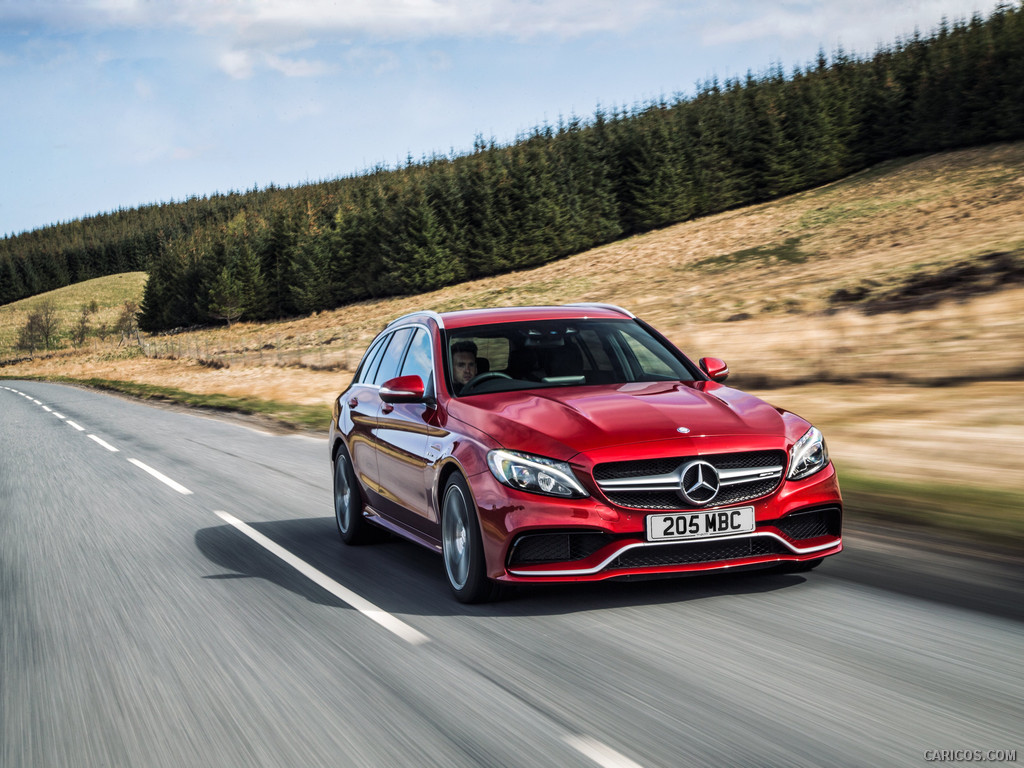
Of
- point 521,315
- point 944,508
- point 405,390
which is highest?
point 521,315

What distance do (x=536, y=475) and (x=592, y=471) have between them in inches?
11.2

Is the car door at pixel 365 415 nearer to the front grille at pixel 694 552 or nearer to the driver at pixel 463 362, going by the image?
the driver at pixel 463 362

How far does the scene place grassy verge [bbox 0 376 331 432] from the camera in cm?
2070

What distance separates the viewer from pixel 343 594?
Answer: 6258 mm

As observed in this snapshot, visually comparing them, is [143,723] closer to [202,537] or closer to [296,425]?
[202,537]

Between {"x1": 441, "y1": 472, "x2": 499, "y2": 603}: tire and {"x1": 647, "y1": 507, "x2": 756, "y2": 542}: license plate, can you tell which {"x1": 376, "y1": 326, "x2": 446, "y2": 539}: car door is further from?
{"x1": 647, "y1": 507, "x2": 756, "y2": 542}: license plate

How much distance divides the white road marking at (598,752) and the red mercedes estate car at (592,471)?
1.54 m

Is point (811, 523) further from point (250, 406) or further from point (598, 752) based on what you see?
point (250, 406)

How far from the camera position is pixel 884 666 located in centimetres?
437

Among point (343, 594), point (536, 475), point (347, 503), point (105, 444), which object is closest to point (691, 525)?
point (536, 475)

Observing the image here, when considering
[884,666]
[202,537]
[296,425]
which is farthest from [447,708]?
[296,425]

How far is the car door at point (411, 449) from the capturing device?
6306 mm

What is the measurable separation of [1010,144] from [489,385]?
72.6m

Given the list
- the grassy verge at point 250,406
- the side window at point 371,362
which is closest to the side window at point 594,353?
the side window at point 371,362
